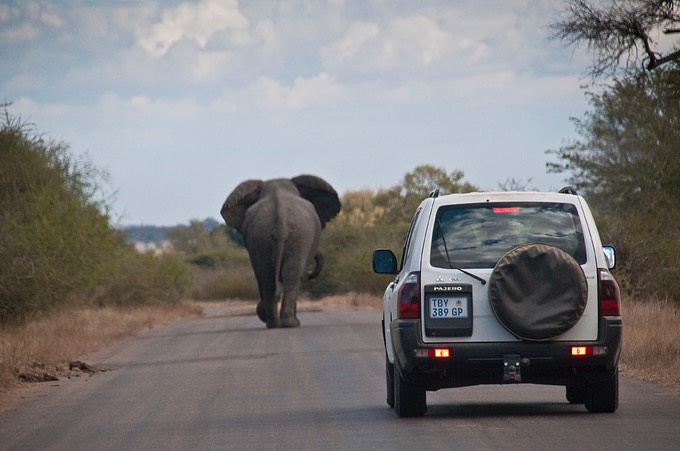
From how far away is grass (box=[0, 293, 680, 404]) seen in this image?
17.0 metres

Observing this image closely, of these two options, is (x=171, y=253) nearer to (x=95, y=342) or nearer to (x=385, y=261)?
(x=95, y=342)

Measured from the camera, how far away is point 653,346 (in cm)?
1775

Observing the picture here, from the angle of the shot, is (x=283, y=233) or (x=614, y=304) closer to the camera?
(x=614, y=304)

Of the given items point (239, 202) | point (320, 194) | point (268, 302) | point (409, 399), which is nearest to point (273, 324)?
point (268, 302)

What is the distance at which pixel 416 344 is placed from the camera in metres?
11.7

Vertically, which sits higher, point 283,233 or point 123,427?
point 283,233

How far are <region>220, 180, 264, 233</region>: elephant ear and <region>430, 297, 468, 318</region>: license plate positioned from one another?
75.4 feet

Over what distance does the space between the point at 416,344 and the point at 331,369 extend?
22.9 ft

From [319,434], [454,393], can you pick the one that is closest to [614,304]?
[319,434]

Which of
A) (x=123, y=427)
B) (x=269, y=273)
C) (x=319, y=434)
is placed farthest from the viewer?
(x=269, y=273)

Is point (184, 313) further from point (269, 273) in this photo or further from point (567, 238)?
point (567, 238)

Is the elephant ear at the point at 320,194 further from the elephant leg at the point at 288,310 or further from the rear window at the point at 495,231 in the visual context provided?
the rear window at the point at 495,231

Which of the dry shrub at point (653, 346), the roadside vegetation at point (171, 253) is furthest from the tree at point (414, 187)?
the dry shrub at point (653, 346)

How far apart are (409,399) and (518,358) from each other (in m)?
1.29
